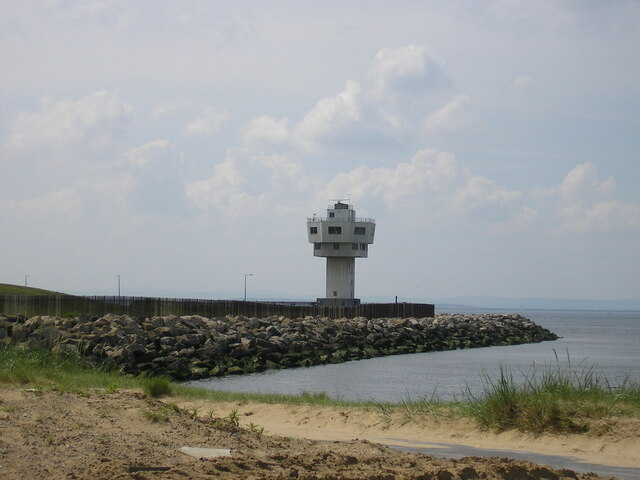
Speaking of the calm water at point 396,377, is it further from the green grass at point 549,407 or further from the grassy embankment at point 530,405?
the green grass at point 549,407

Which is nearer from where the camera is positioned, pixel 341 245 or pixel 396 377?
pixel 396 377

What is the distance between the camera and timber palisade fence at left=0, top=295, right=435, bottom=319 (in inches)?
1302

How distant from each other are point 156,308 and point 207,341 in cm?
1104

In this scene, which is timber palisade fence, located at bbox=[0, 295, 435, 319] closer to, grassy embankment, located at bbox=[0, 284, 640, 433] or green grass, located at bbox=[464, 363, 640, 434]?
grassy embankment, located at bbox=[0, 284, 640, 433]

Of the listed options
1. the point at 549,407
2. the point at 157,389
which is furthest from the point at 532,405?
the point at 157,389

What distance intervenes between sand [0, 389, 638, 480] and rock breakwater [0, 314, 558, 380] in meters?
13.2

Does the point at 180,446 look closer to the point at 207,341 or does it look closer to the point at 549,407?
the point at 549,407

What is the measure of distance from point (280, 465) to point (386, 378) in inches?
866

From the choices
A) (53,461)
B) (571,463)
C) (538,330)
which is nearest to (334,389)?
(571,463)

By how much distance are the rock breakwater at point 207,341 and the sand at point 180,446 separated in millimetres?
13202

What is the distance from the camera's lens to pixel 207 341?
30188mm

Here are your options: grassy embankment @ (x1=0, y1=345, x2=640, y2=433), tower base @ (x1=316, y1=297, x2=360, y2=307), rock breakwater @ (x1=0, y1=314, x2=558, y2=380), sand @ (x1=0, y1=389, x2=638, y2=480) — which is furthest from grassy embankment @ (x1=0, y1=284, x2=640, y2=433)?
tower base @ (x1=316, y1=297, x2=360, y2=307)

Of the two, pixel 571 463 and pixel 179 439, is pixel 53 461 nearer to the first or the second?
pixel 179 439

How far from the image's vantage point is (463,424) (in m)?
10.8
